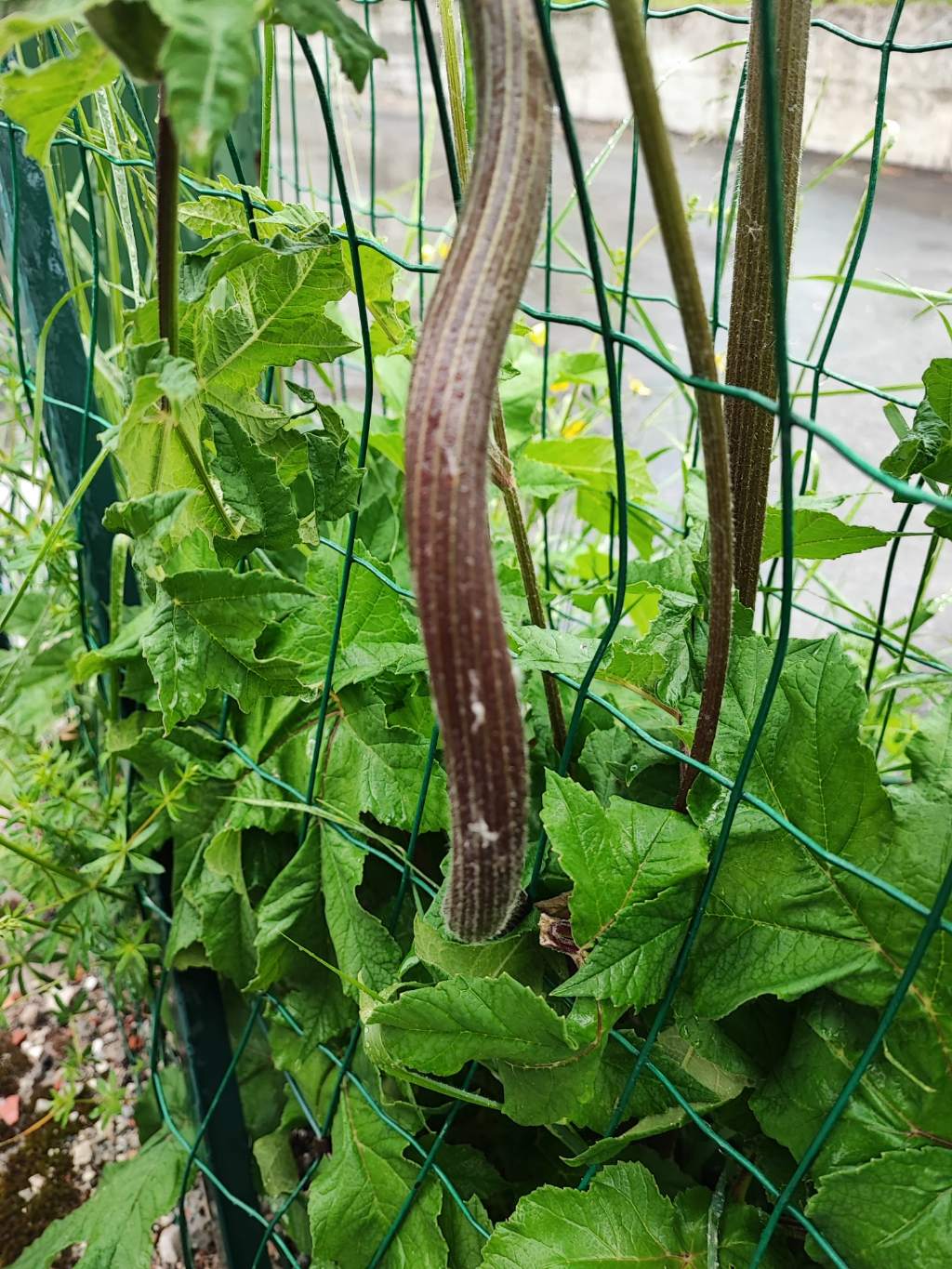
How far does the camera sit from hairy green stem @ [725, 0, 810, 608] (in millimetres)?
667

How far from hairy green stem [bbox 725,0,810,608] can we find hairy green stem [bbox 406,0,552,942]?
0.29 m

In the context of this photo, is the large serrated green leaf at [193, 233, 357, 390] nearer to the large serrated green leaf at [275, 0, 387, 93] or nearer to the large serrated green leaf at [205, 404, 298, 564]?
the large serrated green leaf at [205, 404, 298, 564]

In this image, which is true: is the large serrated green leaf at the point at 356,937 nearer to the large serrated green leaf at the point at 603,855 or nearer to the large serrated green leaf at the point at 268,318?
the large serrated green leaf at the point at 603,855

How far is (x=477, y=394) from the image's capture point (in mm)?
424

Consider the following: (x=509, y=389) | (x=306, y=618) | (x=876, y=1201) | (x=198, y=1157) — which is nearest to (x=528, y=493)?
(x=509, y=389)

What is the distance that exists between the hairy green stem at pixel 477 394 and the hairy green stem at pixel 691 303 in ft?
0.14

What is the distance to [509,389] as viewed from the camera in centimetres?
133

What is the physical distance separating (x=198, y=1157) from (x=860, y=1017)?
890 millimetres

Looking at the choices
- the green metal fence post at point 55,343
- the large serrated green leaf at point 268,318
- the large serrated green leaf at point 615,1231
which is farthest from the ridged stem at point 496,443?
the green metal fence post at point 55,343

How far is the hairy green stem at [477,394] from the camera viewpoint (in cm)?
42

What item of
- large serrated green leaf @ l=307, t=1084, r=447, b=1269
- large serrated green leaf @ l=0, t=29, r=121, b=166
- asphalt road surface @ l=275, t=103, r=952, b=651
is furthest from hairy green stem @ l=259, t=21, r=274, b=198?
large serrated green leaf @ l=307, t=1084, r=447, b=1269

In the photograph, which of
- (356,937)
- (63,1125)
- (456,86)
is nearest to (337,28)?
(456,86)

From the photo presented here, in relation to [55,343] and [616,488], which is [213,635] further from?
[55,343]

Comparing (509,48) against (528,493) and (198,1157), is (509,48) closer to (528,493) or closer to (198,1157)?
(528,493)
